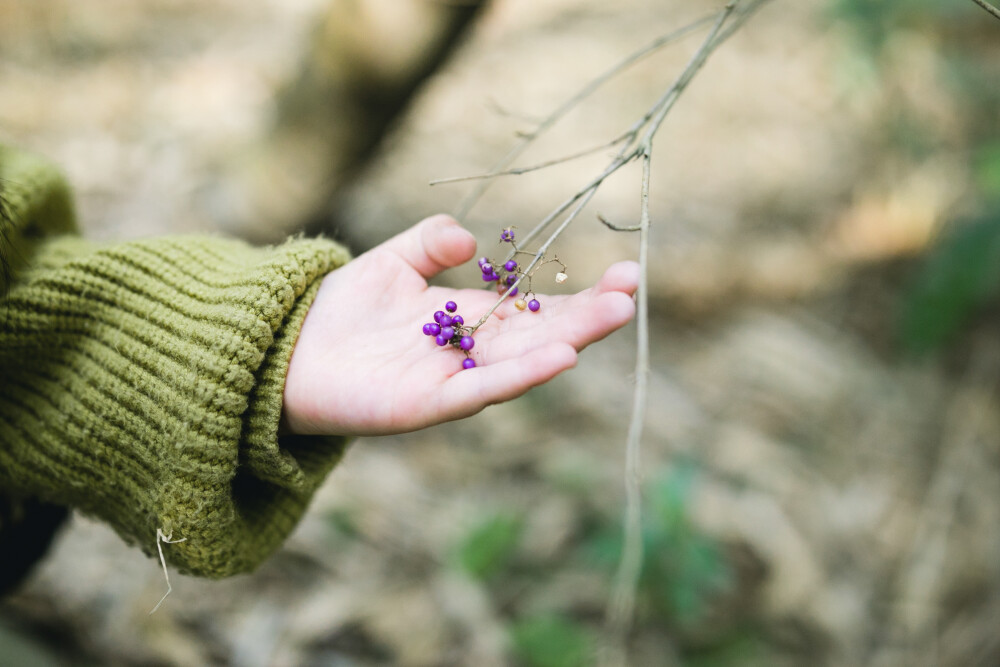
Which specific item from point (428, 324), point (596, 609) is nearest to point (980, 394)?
point (596, 609)

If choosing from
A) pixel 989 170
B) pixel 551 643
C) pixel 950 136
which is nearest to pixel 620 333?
pixel 551 643

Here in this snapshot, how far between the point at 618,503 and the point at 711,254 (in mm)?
1467

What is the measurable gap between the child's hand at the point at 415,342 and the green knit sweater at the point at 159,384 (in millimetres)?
53

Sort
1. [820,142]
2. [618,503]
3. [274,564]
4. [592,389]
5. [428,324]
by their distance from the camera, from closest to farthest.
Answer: [428,324]
[274,564]
[618,503]
[592,389]
[820,142]

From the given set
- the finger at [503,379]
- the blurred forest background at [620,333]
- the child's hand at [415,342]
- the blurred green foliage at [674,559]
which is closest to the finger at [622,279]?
the child's hand at [415,342]

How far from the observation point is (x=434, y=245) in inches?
47.5

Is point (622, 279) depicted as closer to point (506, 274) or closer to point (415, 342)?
point (506, 274)

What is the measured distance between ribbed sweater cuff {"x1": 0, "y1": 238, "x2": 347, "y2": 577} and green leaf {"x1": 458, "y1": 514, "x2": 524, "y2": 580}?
871 millimetres

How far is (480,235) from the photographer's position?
10.4 feet

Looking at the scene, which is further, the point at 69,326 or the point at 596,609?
the point at 596,609

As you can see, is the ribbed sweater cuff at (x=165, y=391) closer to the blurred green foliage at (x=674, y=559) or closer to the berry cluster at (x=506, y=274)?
the berry cluster at (x=506, y=274)

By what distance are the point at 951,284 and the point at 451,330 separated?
2218mm

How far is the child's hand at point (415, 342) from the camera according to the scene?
3.14 feet

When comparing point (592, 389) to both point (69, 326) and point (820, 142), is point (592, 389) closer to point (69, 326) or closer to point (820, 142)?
point (69, 326)
